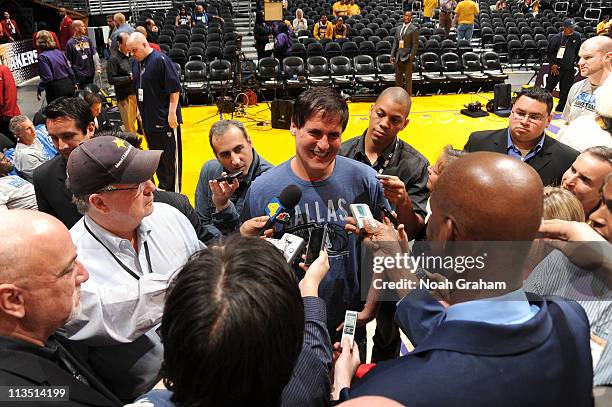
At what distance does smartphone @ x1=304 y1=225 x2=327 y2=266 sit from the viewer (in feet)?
5.57

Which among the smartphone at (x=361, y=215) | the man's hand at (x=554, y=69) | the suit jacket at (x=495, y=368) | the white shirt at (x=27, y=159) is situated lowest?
the white shirt at (x=27, y=159)

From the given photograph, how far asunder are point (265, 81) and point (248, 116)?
1565 millimetres

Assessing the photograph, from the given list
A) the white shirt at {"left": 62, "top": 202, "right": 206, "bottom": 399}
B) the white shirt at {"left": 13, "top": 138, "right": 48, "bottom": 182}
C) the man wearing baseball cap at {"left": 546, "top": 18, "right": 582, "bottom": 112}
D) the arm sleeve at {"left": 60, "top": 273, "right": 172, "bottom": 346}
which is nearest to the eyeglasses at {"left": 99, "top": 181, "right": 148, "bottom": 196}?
Result: the white shirt at {"left": 62, "top": 202, "right": 206, "bottom": 399}

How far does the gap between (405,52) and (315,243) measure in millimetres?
9192

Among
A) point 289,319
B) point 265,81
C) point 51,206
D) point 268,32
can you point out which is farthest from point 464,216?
point 268,32

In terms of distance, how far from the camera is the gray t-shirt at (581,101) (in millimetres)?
3889

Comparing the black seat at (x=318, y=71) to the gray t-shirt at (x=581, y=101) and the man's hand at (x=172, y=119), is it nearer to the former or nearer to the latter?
the man's hand at (x=172, y=119)

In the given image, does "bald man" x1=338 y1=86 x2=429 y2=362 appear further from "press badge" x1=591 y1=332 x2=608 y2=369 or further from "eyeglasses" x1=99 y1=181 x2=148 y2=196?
"eyeglasses" x1=99 y1=181 x2=148 y2=196

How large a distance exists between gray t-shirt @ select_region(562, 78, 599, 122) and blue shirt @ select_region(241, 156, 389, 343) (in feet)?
9.11

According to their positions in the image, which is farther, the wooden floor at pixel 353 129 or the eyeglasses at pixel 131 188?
the wooden floor at pixel 353 129

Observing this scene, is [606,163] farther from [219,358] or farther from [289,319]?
[219,358]

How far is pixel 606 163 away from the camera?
2430 millimetres

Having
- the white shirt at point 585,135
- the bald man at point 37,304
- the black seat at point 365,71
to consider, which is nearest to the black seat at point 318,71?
the black seat at point 365,71

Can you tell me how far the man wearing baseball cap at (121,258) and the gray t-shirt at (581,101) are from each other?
145 inches
